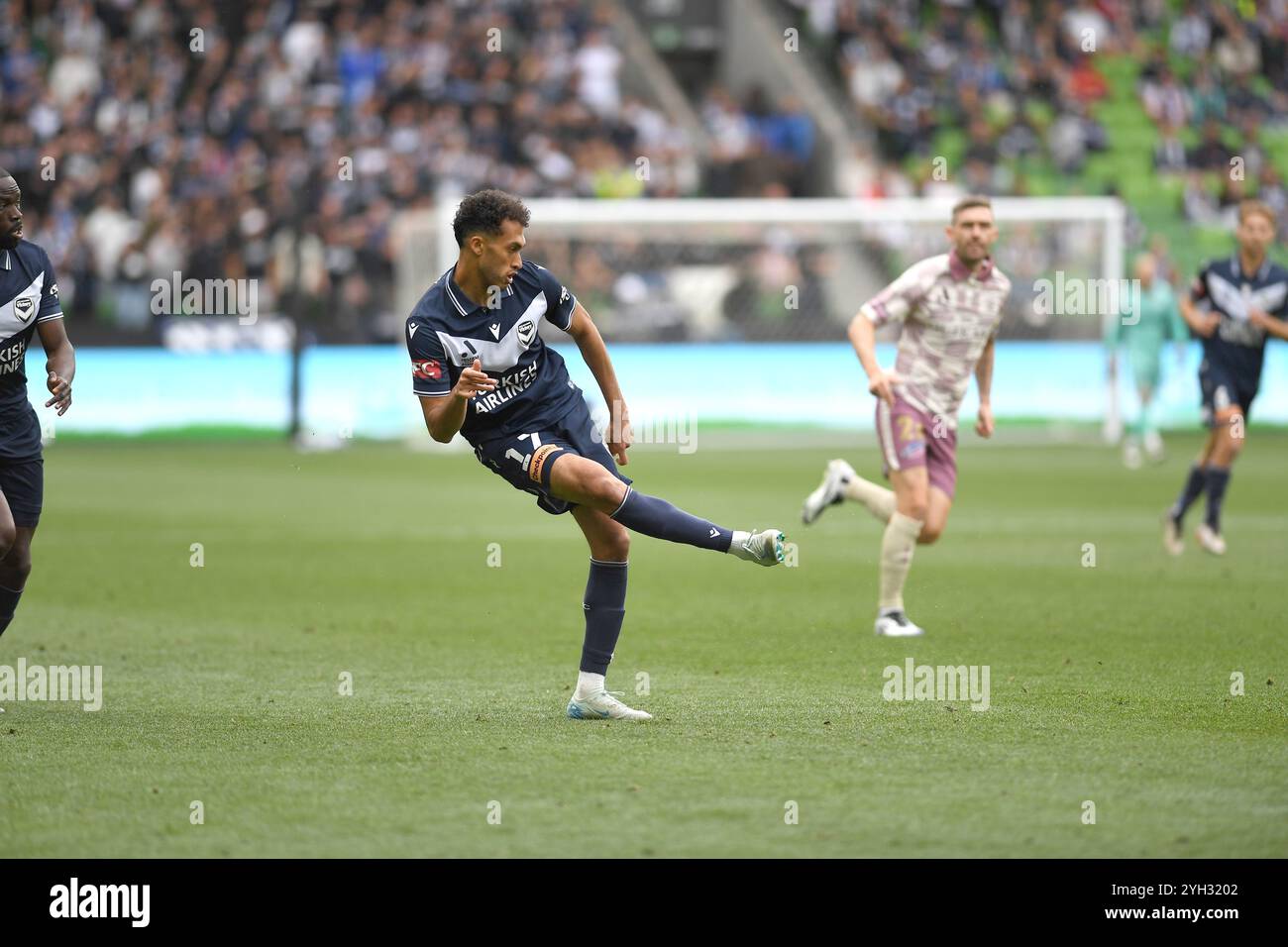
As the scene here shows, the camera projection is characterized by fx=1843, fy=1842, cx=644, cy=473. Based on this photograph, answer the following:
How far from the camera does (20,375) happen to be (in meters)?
7.24

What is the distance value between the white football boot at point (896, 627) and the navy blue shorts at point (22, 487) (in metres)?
4.21

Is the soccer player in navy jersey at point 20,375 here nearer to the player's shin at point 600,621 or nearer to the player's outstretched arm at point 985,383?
the player's shin at point 600,621

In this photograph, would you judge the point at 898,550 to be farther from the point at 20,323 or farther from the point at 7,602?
the point at 20,323

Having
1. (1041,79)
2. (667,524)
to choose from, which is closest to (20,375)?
(667,524)

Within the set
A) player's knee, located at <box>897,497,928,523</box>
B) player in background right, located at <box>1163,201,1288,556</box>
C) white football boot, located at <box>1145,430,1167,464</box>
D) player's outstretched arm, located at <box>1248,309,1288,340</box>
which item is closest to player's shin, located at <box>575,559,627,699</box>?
player's knee, located at <box>897,497,928,523</box>

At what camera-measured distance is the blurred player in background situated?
67.0ft

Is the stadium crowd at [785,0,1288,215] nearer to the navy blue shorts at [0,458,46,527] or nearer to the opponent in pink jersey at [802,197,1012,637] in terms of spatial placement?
the opponent in pink jersey at [802,197,1012,637]

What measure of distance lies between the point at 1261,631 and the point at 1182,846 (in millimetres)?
4644

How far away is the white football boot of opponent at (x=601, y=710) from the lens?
272 inches

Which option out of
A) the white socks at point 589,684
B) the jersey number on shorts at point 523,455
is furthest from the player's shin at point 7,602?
the white socks at point 589,684

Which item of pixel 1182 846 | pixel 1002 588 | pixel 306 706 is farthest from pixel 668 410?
pixel 1182 846

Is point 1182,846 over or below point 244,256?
below

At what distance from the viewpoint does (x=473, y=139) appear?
90.8 feet

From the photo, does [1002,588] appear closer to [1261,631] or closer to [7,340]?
[1261,631]
